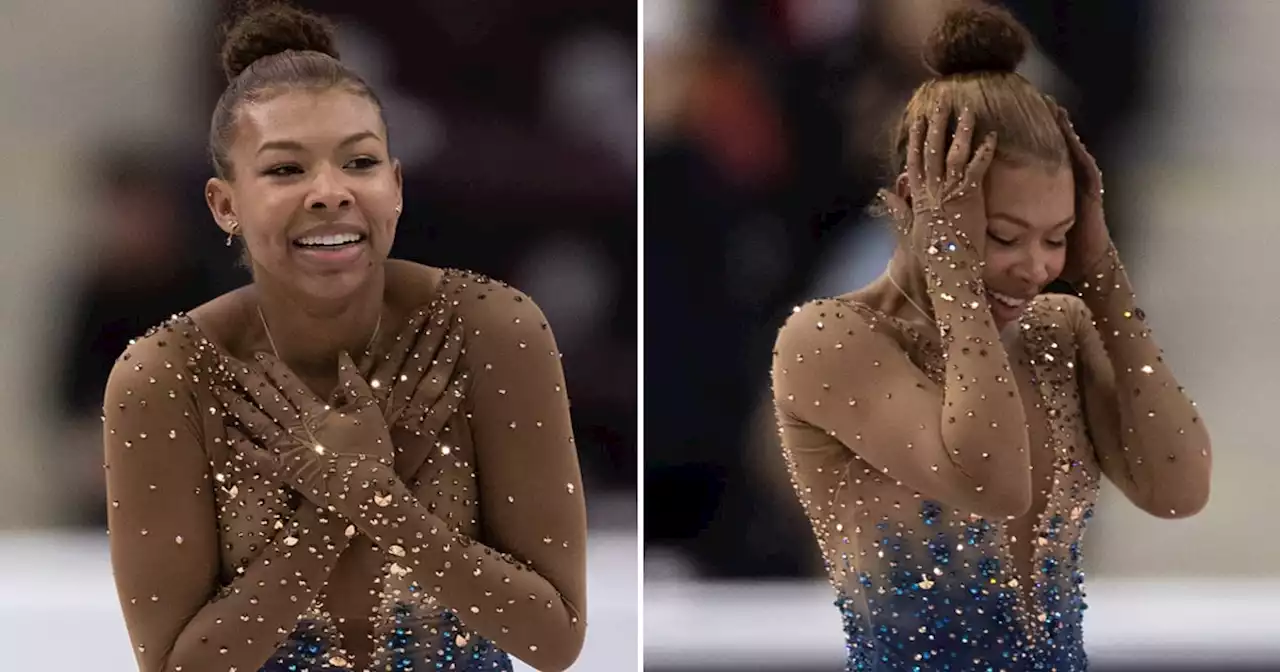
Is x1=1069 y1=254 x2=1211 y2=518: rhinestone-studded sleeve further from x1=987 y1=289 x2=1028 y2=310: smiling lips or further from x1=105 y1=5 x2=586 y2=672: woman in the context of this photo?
x1=105 y1=5 x2=586 y2=672: woman

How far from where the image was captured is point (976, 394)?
1.64 meters

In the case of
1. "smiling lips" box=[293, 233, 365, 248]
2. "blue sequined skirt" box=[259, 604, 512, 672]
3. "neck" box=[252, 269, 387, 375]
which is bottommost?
"blue sequined skirt" box=[259, 604, 512, 672]

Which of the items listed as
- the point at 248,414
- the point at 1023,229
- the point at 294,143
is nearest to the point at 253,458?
the point at 248,414

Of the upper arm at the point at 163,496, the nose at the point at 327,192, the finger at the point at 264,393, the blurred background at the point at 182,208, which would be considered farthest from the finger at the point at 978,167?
the upper arm at the point at 163,496

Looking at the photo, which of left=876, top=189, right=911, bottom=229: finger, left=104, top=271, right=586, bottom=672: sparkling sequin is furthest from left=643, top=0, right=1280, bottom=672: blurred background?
left=104, top=271, right=586, bottom=672: sparkling sequin

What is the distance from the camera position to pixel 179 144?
5.91 ft

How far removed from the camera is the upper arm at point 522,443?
5.54ft

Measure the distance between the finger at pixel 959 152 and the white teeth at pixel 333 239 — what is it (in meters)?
0.74

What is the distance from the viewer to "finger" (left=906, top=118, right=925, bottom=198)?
1706 mm

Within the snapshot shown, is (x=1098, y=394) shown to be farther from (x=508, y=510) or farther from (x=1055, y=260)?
(x=508, y=510)

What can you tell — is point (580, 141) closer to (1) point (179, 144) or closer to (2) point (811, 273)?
(2) point (811, 273)

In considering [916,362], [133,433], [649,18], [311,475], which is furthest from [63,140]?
[916,362]

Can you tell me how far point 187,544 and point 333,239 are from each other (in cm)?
41

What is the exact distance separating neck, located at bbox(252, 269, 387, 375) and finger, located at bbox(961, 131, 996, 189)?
75 centimetres
